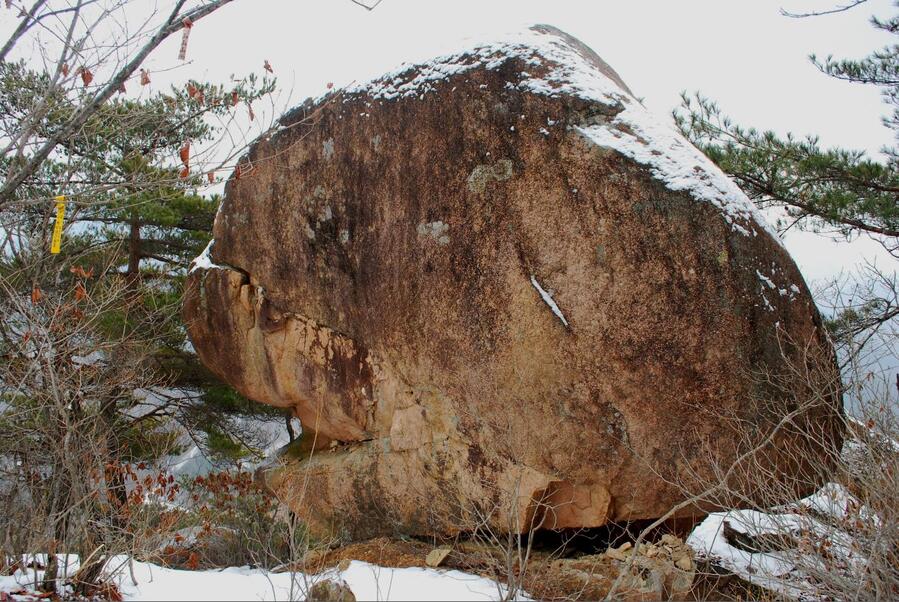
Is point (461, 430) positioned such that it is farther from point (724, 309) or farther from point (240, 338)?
point (240, 338)

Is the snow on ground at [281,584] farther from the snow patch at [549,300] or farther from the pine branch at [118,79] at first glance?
the pine branch at [118,79]


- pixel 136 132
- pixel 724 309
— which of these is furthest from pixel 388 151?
pixel 136 132

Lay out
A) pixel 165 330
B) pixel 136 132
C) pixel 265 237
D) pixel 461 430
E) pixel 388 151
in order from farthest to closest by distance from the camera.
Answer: pixel 165 330
pixel 136 132
pixel 265 237
pixel 388 151
pixel 461 430

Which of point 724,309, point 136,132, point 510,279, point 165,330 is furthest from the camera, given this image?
point 165,330

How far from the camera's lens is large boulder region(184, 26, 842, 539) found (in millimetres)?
4469

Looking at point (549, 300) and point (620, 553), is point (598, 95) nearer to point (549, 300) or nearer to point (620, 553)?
point (549, 300)

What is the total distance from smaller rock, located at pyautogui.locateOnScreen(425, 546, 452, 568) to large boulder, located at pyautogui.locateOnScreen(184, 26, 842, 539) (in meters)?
0.24

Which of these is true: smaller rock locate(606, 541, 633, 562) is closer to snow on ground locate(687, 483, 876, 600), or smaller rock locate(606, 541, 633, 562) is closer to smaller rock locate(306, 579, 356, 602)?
snow on ground locate(687, 483, 876, 600)

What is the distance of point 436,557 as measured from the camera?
16.5ft

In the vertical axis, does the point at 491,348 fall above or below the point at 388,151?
below

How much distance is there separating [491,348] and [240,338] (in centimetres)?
275

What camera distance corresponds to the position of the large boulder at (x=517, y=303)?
4.47 m

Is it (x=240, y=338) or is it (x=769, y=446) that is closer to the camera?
(x=769, y=446)

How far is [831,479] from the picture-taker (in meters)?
4.07
